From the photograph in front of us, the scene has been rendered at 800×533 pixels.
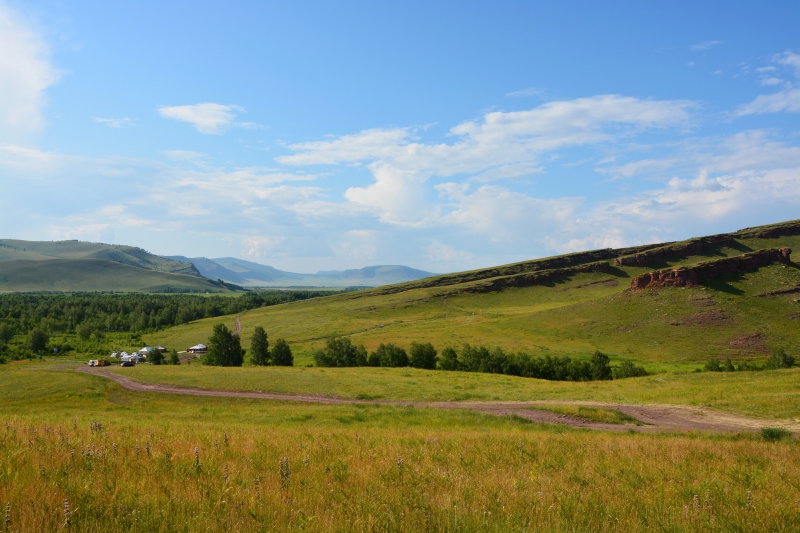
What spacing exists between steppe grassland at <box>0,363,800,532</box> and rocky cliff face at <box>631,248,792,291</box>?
351ft

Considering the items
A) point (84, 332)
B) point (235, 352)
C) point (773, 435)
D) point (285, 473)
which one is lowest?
point (84, 332)

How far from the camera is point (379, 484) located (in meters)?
7.33

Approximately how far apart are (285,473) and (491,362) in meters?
62.4

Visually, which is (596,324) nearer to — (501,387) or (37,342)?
(501,387)

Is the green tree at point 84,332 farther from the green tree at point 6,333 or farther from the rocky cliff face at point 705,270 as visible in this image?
the rocky cliff face at point 705,270

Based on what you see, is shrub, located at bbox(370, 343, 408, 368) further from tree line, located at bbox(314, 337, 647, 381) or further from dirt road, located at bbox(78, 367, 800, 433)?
dirt road, located at bbox(78, 367, 800, 433)

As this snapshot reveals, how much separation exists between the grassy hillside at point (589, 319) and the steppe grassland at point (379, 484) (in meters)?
70.1

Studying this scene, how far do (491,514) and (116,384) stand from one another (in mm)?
50705

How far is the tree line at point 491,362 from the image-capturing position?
6228 centimetres

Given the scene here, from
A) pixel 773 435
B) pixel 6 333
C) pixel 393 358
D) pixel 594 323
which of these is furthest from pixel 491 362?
pixel 6 333

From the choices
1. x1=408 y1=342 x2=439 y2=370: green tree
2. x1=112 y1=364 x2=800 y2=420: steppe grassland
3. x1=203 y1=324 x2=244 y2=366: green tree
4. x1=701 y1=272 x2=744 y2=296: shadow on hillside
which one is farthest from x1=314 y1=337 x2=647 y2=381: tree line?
x1=701 y1=272 x2=744 y2=296: shadow on hillside

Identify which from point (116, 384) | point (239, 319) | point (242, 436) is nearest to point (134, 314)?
point (239, 319)

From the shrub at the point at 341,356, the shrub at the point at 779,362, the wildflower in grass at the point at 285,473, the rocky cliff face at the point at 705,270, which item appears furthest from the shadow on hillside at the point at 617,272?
the wildflower in grass at the point at 285,473

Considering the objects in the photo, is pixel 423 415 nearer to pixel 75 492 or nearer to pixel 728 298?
pixel 75 492
